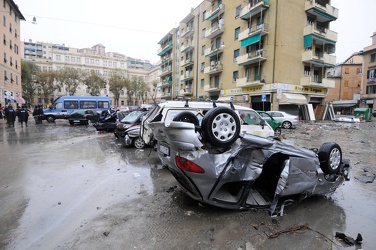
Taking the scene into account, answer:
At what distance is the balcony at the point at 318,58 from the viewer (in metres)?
26.8

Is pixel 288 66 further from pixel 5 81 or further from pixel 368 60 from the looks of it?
pixel 5 81

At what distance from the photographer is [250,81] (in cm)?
2859

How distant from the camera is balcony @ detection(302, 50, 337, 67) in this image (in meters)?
26.8

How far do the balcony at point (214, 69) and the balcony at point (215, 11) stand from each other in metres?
7.89

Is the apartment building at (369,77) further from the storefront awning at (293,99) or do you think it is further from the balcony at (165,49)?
the balcony at (165,49)

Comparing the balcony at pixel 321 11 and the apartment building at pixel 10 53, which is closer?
the balcony at pixel 321 11

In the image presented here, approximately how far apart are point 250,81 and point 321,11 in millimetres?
12362

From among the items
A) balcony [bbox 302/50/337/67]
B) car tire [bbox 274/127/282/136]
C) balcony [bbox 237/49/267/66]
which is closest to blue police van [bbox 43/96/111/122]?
car tire [bbox 274/127/282/136]

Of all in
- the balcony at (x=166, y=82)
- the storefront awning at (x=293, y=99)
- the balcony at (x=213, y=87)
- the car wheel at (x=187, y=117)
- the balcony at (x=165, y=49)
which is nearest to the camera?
the car wheel at (x=187, y=117)

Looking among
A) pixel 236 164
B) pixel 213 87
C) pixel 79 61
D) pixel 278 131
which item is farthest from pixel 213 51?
pixel 79 61

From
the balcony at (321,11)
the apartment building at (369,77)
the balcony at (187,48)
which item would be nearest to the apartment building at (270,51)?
the balcony at (321,11)

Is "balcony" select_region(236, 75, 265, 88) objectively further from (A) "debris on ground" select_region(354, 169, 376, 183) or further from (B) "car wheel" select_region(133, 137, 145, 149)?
(A) "debris on ground" select_region(354, 169, 376, 183)

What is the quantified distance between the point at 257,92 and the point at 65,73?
43191mm

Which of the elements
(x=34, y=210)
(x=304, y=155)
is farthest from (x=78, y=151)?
(x=304, y=155)
